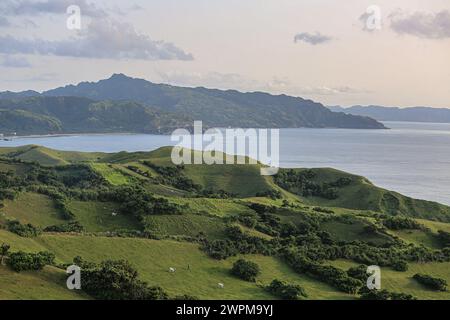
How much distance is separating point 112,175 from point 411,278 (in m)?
65.3

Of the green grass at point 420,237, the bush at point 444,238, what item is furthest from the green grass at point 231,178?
the bush at point 444,238

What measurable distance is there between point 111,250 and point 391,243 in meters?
34.1

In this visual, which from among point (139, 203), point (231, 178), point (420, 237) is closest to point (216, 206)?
point (139, 203)

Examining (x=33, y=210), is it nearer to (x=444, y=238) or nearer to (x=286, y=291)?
(x=286, y=291)

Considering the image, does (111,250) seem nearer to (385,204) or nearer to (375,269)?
(375,269)

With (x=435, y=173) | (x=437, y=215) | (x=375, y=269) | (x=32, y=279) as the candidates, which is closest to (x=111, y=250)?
(x=32, y=279)

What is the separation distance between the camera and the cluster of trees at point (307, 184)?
108594 millimetres

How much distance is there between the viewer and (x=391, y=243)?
6188cm

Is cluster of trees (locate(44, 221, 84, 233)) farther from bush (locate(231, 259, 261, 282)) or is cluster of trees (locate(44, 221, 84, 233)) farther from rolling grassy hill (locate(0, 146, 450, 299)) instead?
bush (locate(231, 259, 261, 282))

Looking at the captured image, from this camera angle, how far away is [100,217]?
60.0 metres

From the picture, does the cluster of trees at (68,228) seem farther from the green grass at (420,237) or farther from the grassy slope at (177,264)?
the green grass at (420,237)

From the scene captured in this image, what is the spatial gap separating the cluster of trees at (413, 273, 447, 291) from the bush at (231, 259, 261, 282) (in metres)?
14.7

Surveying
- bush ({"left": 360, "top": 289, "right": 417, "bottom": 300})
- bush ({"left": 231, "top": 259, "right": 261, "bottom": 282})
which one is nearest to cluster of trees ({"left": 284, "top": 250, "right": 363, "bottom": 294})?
bush ({"left": 360, "top": 289, "right": 417, "bottom": 300})

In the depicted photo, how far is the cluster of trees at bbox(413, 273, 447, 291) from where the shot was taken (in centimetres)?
4469
